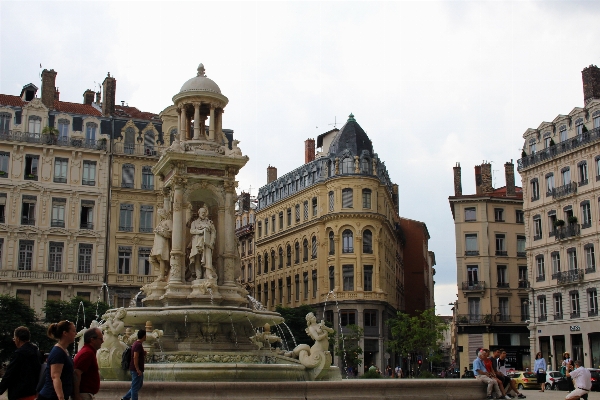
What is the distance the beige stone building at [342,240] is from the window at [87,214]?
19.6m

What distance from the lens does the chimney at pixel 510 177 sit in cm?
7625

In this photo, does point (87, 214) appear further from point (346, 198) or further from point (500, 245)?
point (500, 245)

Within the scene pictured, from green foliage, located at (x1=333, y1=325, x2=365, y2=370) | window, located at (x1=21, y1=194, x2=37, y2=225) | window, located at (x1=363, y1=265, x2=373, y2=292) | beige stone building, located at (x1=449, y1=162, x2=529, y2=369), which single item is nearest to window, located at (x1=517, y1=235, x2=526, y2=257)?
beige stone building, located at (x1=449, y1=162, x2=529, y2=369)

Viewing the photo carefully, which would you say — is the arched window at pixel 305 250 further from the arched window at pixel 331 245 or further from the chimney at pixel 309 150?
the chimney at pixel 309 150

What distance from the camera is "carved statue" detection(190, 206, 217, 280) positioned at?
24.1m

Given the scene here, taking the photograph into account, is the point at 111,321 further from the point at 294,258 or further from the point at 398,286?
the point at 398,286

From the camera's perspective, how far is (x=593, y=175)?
5438 cm

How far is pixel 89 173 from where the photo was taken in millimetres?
58406

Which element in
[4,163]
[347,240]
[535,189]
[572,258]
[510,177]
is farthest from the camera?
[510,177]

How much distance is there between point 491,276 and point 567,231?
50.4 feet

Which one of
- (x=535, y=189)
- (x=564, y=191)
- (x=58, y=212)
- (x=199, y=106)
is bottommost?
(x=199, y=106)

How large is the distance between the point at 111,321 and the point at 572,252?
144 ft

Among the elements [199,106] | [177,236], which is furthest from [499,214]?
[177,236]

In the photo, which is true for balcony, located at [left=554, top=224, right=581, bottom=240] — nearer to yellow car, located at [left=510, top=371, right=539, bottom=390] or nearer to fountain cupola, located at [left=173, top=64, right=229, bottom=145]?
yellow car, located at [left=510, top=371, right=539, bottom=390]
